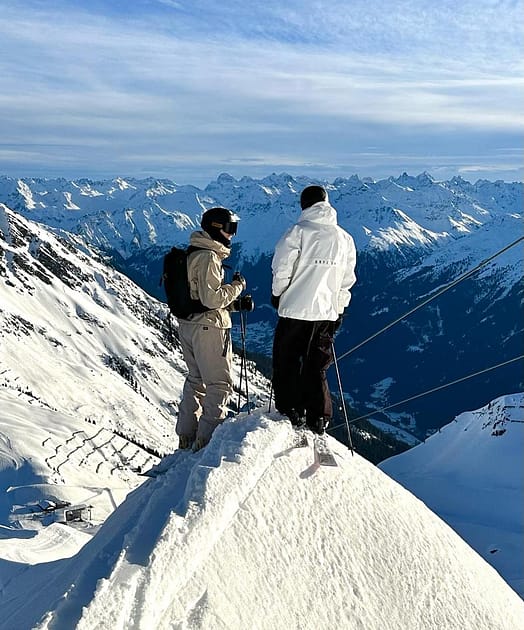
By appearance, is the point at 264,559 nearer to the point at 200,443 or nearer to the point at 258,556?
the point at 258,556

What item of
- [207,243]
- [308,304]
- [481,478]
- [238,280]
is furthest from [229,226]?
[481,478]

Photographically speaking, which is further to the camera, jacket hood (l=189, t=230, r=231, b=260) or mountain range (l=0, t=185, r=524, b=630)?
jacket hood (l=189, t=230, r=231, b=260)

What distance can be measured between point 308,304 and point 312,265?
431mm

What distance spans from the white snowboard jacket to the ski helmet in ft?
2.01

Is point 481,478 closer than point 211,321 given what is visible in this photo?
No

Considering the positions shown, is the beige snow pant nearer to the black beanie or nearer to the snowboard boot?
the snowboard boot

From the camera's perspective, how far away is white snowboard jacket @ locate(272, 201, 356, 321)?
676 cm

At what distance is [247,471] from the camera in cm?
548

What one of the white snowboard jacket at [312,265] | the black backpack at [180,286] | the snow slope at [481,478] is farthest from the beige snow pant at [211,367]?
the snow slope at [481,478]

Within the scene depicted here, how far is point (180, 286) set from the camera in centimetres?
698

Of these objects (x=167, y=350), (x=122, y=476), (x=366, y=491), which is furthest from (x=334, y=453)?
(x=167, y=350)

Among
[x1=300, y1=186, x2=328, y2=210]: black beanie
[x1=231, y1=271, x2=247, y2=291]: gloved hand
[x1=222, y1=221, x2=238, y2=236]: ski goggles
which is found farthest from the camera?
[x1=231, y1=271, x2=247, y2=291]: gloved hand

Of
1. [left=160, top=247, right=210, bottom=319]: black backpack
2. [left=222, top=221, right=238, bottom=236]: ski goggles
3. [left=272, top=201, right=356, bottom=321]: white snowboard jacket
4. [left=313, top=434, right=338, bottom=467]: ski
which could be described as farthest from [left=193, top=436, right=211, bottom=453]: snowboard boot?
[left=222, top=221, right=238, bottom=236]: ski goggles

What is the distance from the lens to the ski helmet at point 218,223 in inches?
273
